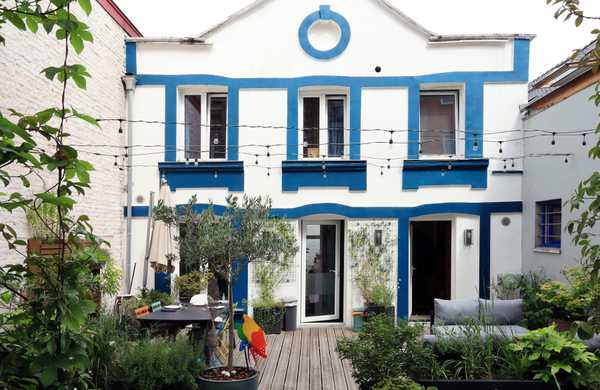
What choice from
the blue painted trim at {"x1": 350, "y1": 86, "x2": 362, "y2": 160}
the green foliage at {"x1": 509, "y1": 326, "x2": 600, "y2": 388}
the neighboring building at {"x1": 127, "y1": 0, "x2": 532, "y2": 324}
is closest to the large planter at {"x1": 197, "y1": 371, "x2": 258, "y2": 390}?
the green foliage at {"x1": 509, "y1": 326, "x2": 600, "y2": 388}

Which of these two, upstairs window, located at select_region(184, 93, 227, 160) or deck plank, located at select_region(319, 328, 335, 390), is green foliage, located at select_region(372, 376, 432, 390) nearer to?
deck plank, located at select_region(319, 328, 335, 390)

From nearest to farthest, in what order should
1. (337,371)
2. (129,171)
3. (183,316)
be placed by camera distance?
(183,316), (337,371), (129,171)

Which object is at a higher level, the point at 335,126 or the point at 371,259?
the point at 335,126

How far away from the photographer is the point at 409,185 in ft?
26.7

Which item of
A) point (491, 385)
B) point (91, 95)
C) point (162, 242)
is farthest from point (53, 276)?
point (91, 95)

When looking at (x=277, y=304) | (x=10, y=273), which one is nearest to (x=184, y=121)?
(x=277, y=304)

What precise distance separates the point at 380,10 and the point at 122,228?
593 cm

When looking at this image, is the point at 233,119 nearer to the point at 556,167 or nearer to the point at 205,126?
the point at 205,126

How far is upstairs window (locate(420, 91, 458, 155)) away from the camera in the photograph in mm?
8438

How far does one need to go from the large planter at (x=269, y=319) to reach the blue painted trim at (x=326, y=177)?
6.83 ft

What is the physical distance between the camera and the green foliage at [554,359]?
12.2ft

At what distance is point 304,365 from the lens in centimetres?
595

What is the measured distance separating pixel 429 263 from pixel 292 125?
3632 mm

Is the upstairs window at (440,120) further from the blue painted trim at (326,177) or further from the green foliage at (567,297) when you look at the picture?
the green foliage at (567,297)
